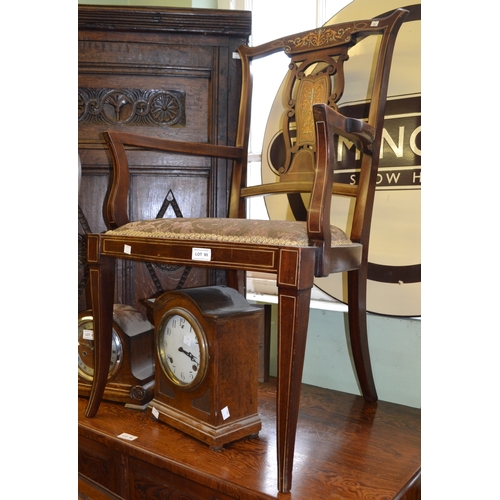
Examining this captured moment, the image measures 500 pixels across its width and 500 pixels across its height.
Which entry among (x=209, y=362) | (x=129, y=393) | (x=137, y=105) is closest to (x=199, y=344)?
(x=209, y=362)

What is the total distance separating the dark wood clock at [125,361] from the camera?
1682 millimetres

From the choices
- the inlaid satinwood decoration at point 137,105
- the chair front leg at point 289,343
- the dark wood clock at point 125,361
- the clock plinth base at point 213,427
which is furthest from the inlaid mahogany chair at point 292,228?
the inlaid satinwood decoration at point 137,105

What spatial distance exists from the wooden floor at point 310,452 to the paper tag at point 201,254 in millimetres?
510

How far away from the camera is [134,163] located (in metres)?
2.14

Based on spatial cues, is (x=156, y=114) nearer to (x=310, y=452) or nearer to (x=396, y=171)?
(x=396, y=171)

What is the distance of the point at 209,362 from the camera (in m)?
1.38

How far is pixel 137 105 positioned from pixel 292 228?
3.97 ft

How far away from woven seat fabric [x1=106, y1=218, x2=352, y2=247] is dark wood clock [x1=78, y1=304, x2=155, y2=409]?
36cm

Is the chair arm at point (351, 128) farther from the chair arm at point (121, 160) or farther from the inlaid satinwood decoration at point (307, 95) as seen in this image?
the chair arm at point (121, 160)

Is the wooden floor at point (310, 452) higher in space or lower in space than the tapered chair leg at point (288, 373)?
lower
